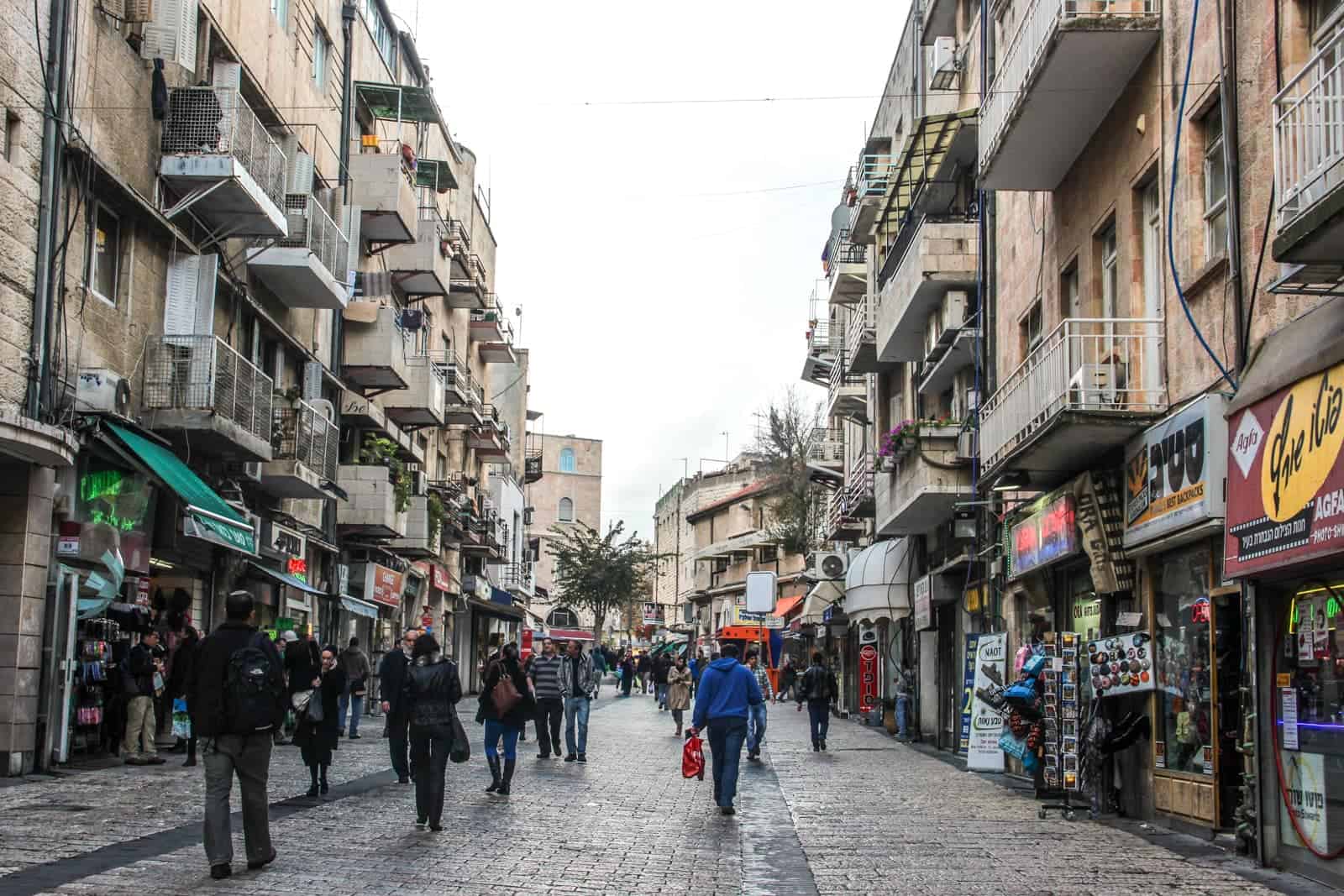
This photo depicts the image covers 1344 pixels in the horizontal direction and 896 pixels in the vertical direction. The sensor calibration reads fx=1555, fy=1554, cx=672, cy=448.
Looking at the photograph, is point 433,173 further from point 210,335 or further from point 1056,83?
point 1056,83

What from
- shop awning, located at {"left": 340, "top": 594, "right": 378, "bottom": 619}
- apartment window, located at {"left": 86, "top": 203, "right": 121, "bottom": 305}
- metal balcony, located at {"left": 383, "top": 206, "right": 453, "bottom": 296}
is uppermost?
metal balcony, located at {"left": 383, "top": 206, "right": 453, "bottom": 296}

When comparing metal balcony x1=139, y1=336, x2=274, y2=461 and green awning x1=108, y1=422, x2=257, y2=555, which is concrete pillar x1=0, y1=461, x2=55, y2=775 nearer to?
green awning x1=108, y1=422, x2=257, y2=555

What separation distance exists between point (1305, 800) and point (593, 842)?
5.11 metres

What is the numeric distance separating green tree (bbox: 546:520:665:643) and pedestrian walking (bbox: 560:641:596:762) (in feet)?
188

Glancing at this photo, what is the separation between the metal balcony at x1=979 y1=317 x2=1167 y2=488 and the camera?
48.2ft

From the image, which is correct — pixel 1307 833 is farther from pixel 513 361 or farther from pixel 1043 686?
pixel 513 361

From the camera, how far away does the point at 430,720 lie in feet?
41.8

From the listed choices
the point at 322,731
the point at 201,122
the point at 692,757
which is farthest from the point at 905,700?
the point at 322,731

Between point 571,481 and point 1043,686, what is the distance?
294 feet

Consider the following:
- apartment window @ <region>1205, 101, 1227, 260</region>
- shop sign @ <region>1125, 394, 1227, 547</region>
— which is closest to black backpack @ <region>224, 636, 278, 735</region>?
shop sign @ <region>1125, 394, 1227, 547</region>

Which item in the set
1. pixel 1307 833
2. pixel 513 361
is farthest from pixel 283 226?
pixel 513 361

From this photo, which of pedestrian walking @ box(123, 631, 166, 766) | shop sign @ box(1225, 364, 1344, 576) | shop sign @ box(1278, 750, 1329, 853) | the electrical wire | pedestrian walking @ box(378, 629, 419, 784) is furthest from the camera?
pedestrian walking @ box(123, 631, 166, 766)

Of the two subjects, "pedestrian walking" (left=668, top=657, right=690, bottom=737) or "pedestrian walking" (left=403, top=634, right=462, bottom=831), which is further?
"pedestrian walking" (left=668, top=657, right=690, bottom=737)

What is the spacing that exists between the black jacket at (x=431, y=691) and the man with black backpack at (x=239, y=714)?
279 centimetres
